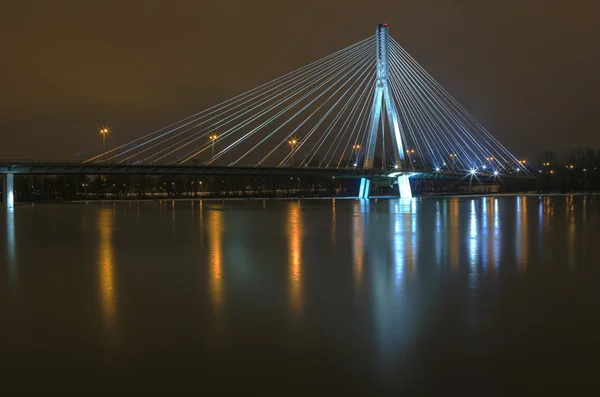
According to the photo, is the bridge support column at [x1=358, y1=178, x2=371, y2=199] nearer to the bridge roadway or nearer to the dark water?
the bridge roadway

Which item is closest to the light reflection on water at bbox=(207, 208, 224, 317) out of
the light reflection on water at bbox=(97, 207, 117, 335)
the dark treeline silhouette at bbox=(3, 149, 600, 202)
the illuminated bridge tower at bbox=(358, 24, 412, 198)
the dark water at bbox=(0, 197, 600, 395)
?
the dark water at bbox=(0, 197, 600, 395)

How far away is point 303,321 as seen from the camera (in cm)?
695

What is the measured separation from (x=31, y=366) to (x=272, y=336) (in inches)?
97.5

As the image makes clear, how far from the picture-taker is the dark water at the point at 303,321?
5.09 m

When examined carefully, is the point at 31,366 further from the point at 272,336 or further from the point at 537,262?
the point at 537,262

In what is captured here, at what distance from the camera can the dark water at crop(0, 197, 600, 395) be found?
200 inches

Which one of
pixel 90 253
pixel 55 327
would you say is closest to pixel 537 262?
pixel 55 327

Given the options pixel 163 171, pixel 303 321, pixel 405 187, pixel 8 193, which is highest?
pixel 163 171

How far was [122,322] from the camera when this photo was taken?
6973mm

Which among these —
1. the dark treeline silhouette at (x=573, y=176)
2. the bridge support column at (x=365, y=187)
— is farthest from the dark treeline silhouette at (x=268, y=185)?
the bridge support column at (x=365, y=187)

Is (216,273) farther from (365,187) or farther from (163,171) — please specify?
(365,187)

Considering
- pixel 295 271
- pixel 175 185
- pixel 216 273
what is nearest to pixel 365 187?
pixel 295 271

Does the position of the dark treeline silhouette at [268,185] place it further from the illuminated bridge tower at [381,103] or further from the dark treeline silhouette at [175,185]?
the illuminated bridge tower at [381,103]

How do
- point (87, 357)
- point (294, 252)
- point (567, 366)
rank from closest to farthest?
point (567, 366) → point (87, 357) → point (294, 252)
